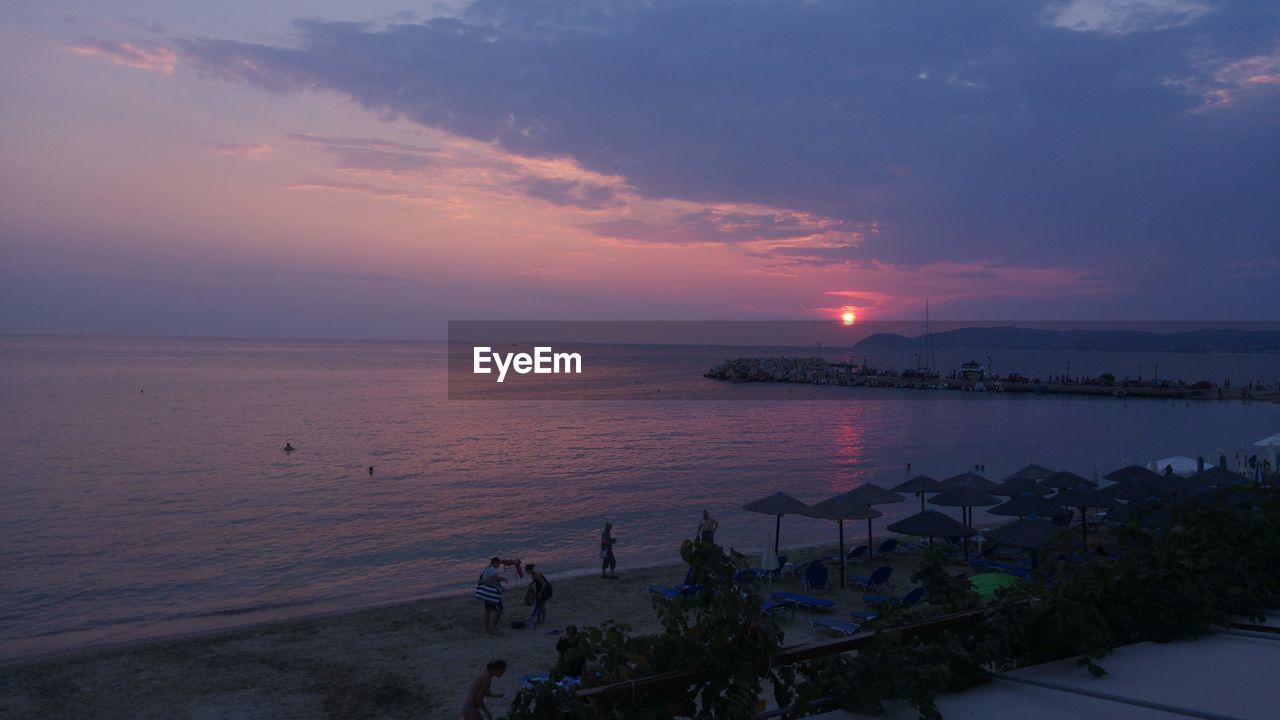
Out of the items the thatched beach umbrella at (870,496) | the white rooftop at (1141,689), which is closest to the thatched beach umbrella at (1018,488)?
the thatched beach umbrella at (870,496)

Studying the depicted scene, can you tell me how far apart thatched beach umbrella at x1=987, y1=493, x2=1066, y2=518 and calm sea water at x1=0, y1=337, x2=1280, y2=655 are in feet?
18.9

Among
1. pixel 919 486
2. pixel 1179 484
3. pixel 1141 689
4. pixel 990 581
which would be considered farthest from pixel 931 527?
pixel 1141 689

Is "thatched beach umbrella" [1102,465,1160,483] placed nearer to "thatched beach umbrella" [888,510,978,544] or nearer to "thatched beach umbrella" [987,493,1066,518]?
"thatched beach umbrella" [987,493,1066,518]

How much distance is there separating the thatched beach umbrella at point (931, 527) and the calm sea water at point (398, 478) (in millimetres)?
5327

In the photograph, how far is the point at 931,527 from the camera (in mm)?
14898

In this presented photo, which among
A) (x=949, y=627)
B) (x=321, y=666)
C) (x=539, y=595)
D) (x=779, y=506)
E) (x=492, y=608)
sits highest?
(x=949, y=627)

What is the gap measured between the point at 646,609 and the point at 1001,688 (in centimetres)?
1065

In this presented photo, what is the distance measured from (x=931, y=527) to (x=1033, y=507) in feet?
10.6

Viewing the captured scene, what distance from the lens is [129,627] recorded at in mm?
14609

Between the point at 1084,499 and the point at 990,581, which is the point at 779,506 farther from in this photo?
the point at 1084,499

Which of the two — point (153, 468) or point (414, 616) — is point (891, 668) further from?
point (153, 468)

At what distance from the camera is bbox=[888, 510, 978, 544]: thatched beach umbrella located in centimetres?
1483

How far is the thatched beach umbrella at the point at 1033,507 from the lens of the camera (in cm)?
1639

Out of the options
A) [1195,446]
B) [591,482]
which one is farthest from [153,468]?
[1195,446]
